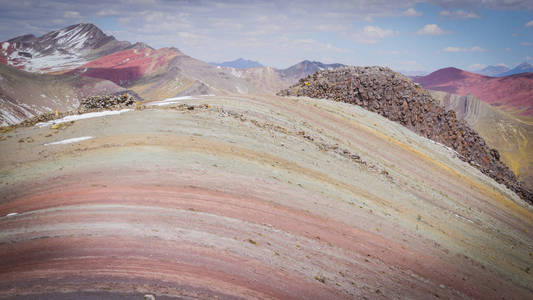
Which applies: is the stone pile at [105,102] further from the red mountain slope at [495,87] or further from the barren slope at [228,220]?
the red mountain slope at [495,87]

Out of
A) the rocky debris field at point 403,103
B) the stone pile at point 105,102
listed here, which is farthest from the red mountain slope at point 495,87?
the stone pile at point 105,102

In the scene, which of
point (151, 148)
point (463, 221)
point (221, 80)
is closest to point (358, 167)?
point (463, 221)

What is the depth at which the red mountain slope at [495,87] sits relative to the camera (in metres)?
146

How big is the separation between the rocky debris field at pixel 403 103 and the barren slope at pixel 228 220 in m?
16.1

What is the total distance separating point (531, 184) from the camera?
6731 cm

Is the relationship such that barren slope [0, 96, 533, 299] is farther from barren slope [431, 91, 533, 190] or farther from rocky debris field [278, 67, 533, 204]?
barren slope [431, 91, 533, 190]

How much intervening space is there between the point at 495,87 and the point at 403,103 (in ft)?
578

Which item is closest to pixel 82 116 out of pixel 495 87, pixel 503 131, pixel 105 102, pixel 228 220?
pixel 105 102

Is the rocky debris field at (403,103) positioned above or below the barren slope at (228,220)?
above

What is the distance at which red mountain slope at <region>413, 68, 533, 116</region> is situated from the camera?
14594 centimetres

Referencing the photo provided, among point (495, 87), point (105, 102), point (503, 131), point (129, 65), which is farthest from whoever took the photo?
point (495, 87)

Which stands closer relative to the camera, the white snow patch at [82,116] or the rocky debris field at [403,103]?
the white snow patch at [82,116]

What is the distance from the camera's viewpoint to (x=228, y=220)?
24.1ft

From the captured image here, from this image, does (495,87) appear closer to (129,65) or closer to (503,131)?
(503,131)
